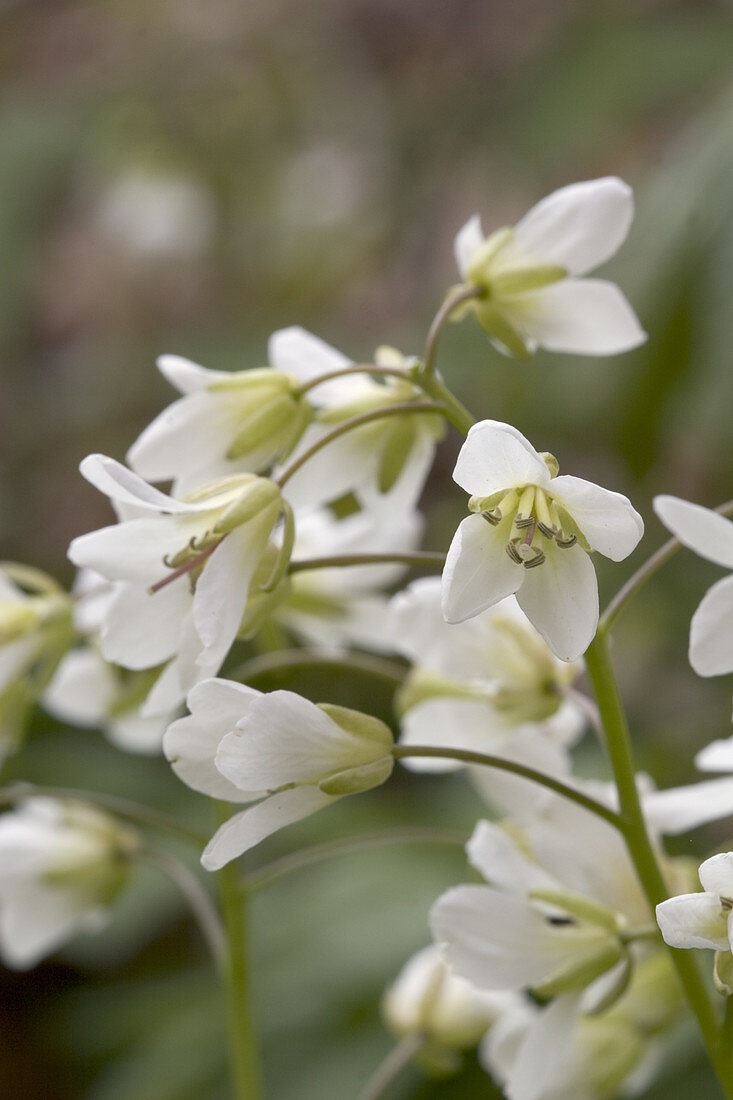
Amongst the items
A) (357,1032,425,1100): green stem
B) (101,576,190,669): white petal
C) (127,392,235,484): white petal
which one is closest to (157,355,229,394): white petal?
(127,392,235,484): white petal

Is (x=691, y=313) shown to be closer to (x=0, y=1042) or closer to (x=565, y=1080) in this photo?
(x=565, y=1080)

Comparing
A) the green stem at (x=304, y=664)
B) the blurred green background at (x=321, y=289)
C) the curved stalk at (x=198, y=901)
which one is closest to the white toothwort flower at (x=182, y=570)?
the green stem at (x=304, y=664)

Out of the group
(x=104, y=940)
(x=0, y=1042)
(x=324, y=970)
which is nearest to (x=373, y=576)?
(x=324, y=970)

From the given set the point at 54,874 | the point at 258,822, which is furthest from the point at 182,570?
the point at 54,874

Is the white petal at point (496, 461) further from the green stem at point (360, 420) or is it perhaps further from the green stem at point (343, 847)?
the green stem at point (343, 847)

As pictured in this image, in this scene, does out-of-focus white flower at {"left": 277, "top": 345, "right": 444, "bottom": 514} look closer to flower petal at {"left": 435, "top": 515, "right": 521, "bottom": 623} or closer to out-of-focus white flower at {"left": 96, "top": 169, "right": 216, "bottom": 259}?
flower petal at {"left": 435, "top": 515, "right": 521, "bottom": 623}
